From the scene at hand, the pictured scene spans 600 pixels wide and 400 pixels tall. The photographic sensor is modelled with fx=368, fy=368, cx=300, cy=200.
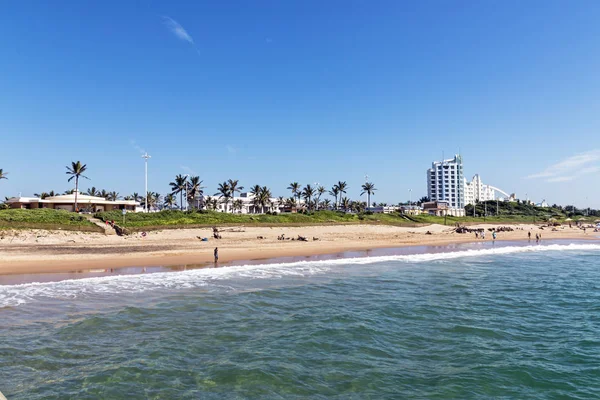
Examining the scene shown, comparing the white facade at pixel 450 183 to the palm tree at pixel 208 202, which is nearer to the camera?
the palm tree at pixel 208 202

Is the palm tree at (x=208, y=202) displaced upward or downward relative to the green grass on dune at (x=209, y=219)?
upward

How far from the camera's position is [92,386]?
9.51 meters

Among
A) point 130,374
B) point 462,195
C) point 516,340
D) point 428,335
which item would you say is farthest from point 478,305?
point 462,195

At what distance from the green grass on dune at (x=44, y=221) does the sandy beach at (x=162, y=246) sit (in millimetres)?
1324

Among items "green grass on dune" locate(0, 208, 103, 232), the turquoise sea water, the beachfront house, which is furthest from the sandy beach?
the beachfront house

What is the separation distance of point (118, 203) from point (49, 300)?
56260mm

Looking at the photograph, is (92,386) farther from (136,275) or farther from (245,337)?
(136,275)

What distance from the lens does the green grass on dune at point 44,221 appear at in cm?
3806

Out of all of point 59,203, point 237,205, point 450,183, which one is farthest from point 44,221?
point 450,183

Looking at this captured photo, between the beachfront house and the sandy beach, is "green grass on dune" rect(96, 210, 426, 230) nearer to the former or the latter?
the sandy beach

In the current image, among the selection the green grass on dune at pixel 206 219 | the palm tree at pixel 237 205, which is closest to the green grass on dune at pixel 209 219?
the green grass on dune at pixel 206 219

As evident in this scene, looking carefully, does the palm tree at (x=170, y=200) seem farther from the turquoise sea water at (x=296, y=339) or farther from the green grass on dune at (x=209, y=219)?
the turquoise sea water at (x=296, y=339)

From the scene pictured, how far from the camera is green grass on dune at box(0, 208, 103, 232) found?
3806 centimetres

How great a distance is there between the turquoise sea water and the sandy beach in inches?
266
